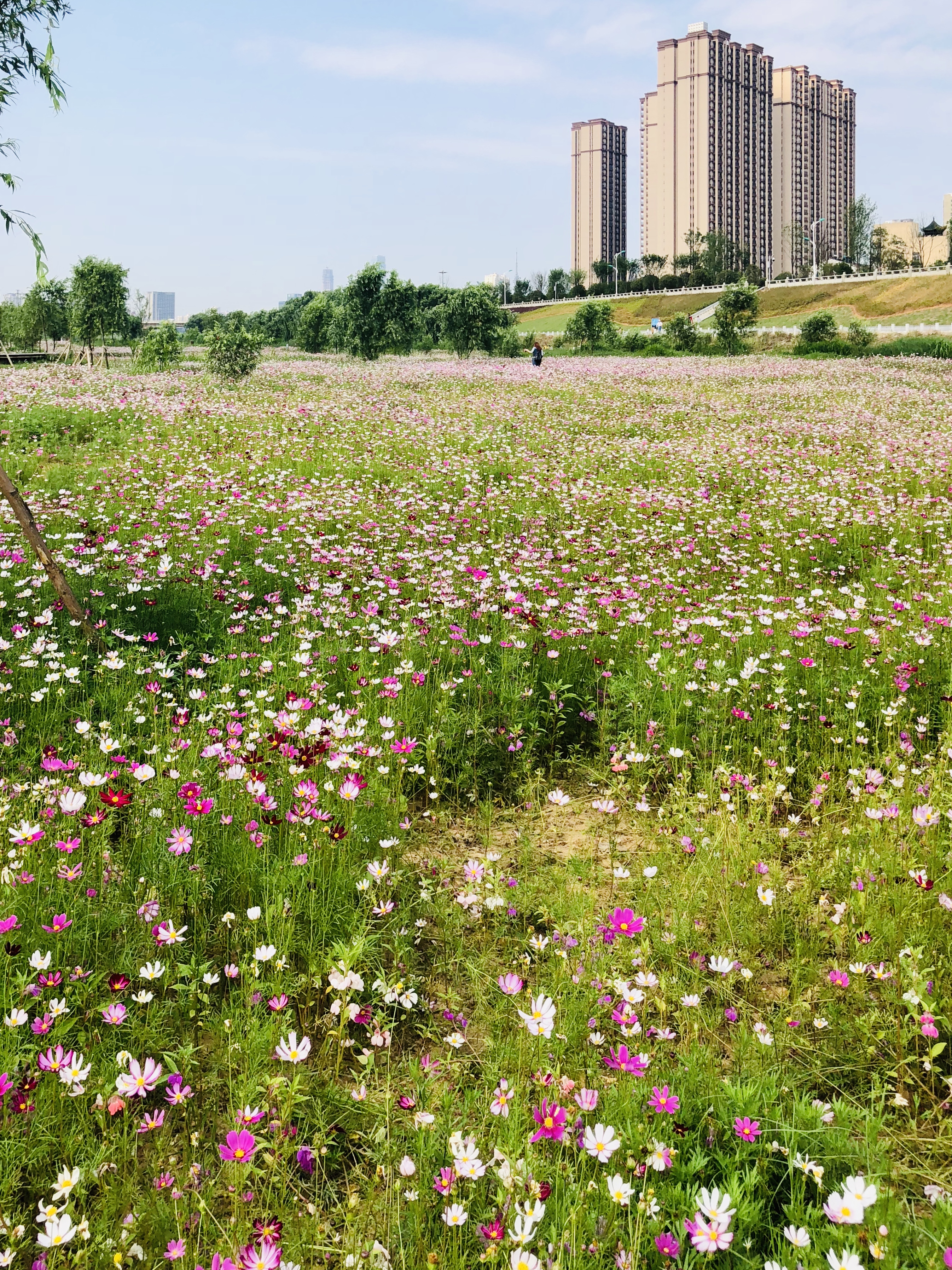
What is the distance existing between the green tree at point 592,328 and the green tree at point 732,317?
10621mm

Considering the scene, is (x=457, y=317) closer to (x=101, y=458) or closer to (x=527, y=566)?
(x=101, y=458)

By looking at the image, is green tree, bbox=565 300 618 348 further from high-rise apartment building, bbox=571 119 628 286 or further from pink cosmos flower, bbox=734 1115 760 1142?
high-rise apartment building, bbox=571 119 628 286

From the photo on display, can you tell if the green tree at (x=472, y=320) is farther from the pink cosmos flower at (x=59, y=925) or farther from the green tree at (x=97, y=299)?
the pink cosmos flower at (x=59, y=925)

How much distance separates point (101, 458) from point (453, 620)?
8471mm

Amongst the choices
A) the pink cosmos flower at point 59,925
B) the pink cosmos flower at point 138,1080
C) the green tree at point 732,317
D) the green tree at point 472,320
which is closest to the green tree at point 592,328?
the green tree at point 732,317

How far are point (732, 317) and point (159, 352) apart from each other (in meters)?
30.7

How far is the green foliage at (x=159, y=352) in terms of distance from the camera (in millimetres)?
33688

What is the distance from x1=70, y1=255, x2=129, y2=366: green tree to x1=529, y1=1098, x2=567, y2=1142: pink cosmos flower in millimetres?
48982

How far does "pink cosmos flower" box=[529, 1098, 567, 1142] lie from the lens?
204 centimetres

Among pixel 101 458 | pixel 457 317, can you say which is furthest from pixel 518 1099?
pixel 457 317

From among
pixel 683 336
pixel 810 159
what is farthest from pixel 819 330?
pixel 810 159

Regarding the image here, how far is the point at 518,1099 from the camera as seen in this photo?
234 centimetres

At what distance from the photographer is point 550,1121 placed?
6.72ft

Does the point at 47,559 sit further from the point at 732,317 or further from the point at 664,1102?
the point at 732,317
